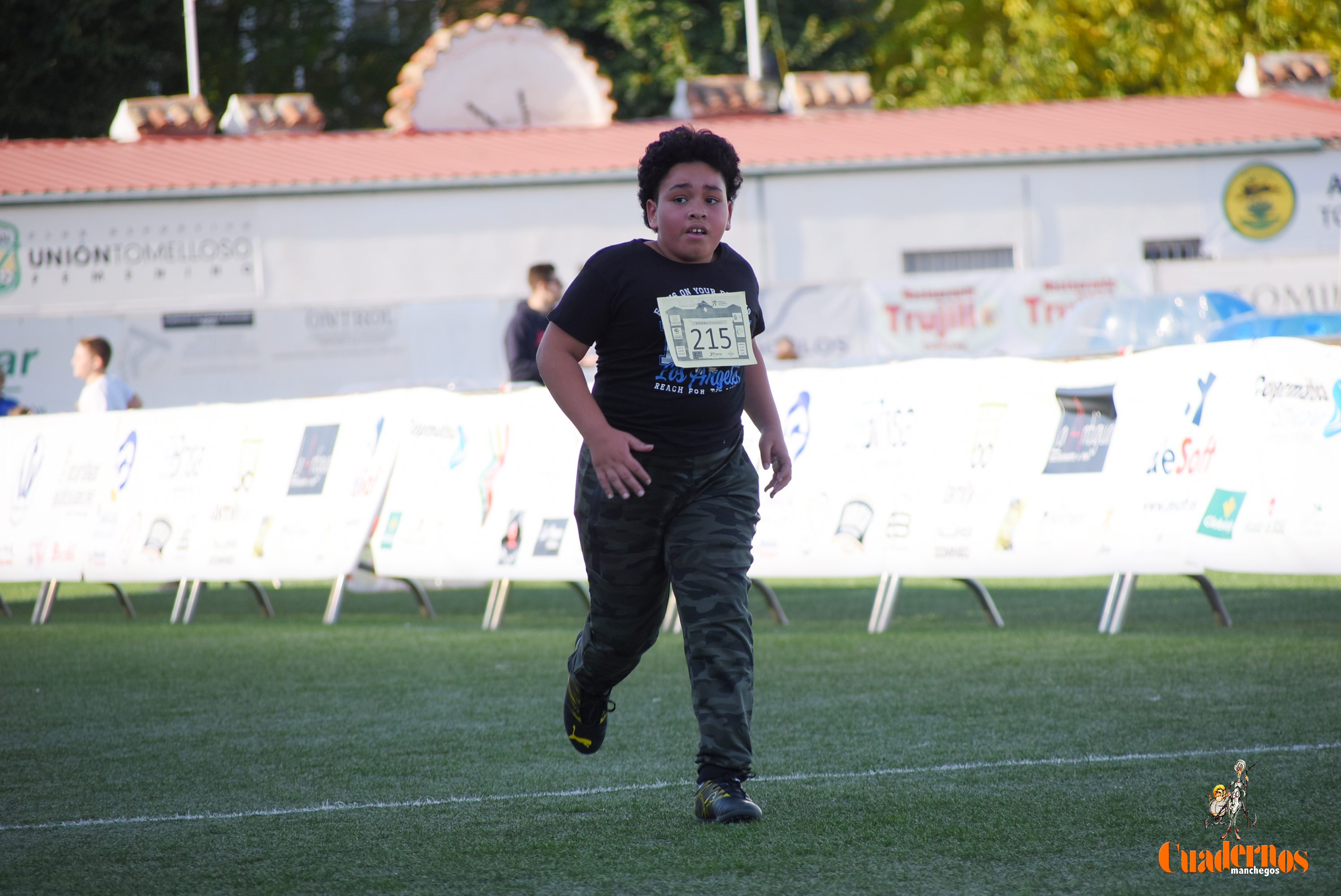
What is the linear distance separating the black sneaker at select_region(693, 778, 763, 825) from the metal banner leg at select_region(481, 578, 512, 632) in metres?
5.63

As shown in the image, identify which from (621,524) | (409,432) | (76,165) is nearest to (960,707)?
(621,524)

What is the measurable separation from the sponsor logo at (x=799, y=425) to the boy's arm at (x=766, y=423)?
4258 mm

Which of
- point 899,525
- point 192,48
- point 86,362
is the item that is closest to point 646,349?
point 899,525

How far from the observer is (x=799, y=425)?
29.6 feet

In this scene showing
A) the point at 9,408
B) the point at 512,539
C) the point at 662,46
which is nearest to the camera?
the point at 512,539

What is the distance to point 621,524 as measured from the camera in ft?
14.3

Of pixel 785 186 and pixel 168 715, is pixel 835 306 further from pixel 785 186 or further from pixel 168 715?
pixel 168 715

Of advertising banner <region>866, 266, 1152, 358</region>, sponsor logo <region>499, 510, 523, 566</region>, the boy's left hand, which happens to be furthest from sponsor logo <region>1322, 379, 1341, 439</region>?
advertising banner <region>866, 266, 1152, 358</region>

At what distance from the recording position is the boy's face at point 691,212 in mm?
4305

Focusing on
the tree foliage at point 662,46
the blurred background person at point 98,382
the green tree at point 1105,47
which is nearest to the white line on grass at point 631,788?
Result: the blurred background person at point 98,382

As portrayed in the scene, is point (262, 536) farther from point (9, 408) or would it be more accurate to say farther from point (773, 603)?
point (9, 408)

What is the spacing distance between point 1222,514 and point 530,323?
18.8ft

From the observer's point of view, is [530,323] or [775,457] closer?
[775,457]

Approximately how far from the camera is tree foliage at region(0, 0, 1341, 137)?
35.0m
